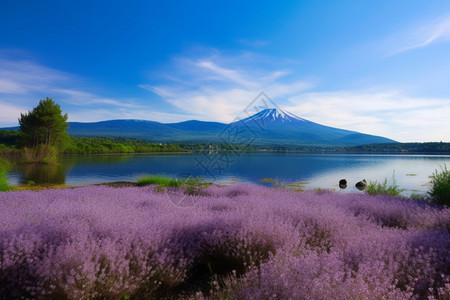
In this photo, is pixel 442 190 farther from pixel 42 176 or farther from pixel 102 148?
pixel 102 148

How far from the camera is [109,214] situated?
14.4 feet

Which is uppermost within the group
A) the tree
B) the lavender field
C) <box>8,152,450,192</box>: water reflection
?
the tree

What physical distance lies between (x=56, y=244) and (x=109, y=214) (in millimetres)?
1092

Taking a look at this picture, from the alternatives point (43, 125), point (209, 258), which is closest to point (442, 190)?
point (209, 258)

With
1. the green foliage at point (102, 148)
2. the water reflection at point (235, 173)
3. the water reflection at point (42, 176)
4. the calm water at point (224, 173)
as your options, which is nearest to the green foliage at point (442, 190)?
the calm water at point (224, 173)

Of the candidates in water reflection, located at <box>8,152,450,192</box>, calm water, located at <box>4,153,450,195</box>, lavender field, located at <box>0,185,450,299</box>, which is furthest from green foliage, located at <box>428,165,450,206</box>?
water reflection, located at <box>8,152,450,192</box>

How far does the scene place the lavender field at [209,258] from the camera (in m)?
2.41

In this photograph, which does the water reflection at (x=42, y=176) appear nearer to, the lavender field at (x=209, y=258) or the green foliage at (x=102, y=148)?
the lavender field at (x=209, y=258)

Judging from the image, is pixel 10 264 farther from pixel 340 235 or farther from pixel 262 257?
pixel 340 235

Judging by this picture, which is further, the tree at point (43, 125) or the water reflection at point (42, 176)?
the tree at point (43, 125)

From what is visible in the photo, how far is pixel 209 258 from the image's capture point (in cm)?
410

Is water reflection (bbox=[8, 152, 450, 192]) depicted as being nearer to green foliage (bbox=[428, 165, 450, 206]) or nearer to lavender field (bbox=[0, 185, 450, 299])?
lavender field (bbox=[0, 185, 450, 299])

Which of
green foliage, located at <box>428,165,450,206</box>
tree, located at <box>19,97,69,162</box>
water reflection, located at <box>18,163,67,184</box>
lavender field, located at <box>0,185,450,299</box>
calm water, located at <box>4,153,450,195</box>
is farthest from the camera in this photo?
tree, located at <box>19,97,69,162</box>

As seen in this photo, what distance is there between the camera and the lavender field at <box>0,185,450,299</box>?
2.41 m
